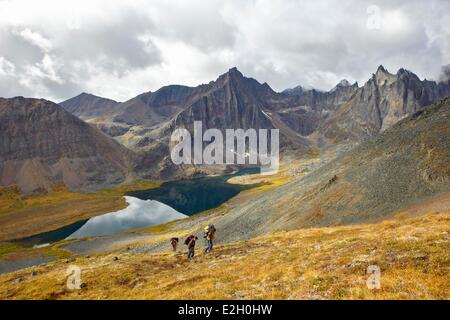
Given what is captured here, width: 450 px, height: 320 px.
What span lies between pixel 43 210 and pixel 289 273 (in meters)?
155

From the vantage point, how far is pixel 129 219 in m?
136

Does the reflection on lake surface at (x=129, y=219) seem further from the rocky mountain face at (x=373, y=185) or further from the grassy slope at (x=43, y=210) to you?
the rocky mountain face at (x=373, y=185)

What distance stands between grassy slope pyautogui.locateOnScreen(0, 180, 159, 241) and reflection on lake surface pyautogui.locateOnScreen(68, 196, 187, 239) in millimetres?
8208

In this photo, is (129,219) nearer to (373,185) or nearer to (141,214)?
(141,214)

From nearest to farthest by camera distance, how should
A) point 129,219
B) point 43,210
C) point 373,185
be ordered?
point 373,185, point 129,219, point 43,210

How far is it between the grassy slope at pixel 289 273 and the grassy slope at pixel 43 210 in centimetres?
9617

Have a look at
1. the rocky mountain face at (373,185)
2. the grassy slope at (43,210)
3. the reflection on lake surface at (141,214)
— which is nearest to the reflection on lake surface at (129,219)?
the reflection on lake surface at (141,214)

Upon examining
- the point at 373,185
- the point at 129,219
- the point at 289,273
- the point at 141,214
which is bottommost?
the point at 129,219

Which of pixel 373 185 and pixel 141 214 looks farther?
pixel 141 214

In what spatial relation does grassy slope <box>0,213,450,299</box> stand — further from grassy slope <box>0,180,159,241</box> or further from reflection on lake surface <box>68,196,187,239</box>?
grassy slope <box>0,180,159,241</box>

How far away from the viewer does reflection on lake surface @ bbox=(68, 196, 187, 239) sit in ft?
397

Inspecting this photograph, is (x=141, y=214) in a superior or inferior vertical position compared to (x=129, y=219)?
superior

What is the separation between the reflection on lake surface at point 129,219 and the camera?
121125mm

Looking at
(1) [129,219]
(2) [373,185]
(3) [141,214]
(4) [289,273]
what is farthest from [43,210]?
(4) [289,273]
